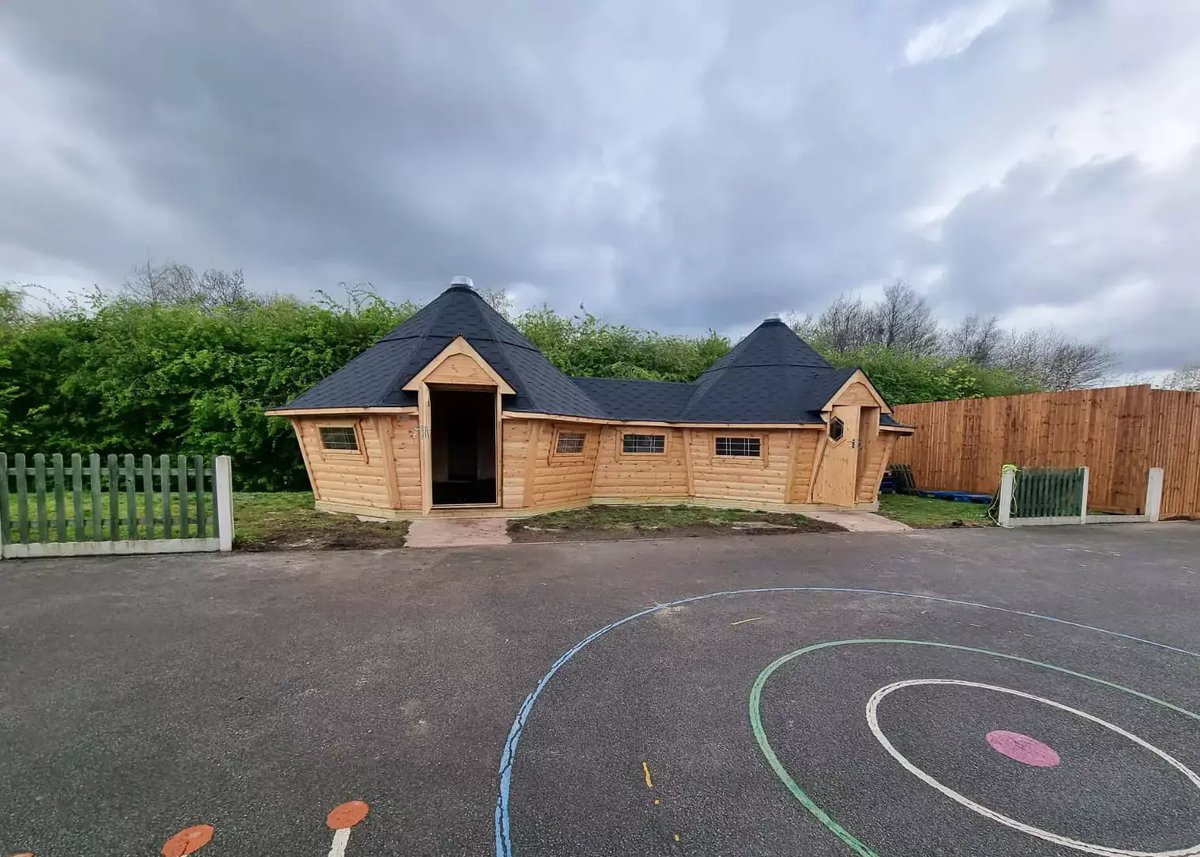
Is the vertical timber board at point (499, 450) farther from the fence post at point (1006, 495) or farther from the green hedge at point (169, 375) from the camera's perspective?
the fence post at point (1006, 495)

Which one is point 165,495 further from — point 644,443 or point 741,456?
point 741,456

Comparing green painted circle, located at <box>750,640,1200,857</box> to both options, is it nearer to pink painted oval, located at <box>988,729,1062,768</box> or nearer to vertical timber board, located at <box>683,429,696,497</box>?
pink painted oval, located at <box>988,729,1062,768</box>

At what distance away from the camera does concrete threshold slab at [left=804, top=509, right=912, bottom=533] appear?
943 centimetres

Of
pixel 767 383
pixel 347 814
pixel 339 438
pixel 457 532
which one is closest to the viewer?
pixel 347 814

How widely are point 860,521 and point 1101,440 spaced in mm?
6882

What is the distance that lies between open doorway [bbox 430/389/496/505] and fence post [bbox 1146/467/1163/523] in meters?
16.2

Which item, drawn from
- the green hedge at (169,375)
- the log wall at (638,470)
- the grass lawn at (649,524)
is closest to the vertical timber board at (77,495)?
the grass lawn at (649,524)

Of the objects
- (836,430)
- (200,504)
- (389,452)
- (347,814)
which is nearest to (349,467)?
(389,452)

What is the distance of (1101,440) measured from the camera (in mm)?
11656

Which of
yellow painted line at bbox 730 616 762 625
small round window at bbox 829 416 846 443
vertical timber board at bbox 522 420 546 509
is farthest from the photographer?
small round window at bbox 829 416 846 443

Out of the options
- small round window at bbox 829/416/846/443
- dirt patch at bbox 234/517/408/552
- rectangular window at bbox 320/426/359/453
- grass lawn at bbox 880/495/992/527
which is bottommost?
grass lawn at bbox 880/495/992/527

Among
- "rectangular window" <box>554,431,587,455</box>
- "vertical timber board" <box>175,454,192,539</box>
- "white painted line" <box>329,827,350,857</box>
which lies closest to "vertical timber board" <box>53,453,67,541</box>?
"vertical timber board" <box>175,454,192,539</box>

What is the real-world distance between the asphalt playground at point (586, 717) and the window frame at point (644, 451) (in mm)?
6928

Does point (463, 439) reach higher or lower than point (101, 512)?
higher
